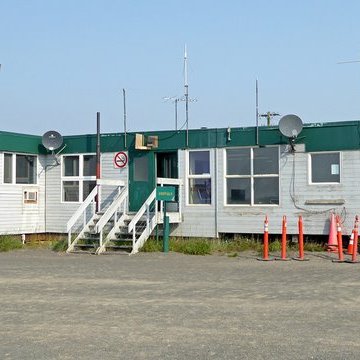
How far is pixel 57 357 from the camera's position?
23.7 feet

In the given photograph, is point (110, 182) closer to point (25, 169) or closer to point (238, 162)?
point (25, 169)

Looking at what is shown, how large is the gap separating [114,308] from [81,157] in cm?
1356

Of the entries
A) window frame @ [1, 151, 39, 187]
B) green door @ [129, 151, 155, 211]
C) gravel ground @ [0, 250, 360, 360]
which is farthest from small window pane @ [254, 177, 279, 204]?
window frame @ [1, 151, 39, 187]

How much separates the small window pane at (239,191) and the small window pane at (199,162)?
3.04ft

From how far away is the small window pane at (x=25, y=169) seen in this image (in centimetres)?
2308

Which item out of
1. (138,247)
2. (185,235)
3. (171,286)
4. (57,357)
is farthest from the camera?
(185,235)

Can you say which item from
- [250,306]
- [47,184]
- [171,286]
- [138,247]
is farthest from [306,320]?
[47,184]

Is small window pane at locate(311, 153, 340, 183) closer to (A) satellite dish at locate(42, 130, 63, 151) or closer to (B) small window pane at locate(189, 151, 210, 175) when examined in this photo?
(B) small window pane at locate(189, 151, 210, 175)

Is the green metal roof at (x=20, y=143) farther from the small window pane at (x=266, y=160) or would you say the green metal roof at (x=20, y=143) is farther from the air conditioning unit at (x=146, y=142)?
the small window pane at (x=266, y=160)

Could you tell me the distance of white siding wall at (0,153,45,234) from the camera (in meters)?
22.2

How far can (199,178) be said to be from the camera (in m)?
21.4

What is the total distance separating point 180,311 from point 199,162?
1199cm

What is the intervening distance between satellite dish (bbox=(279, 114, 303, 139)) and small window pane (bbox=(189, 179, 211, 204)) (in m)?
3.15

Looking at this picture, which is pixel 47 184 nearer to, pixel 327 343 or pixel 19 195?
pixel 19 195
